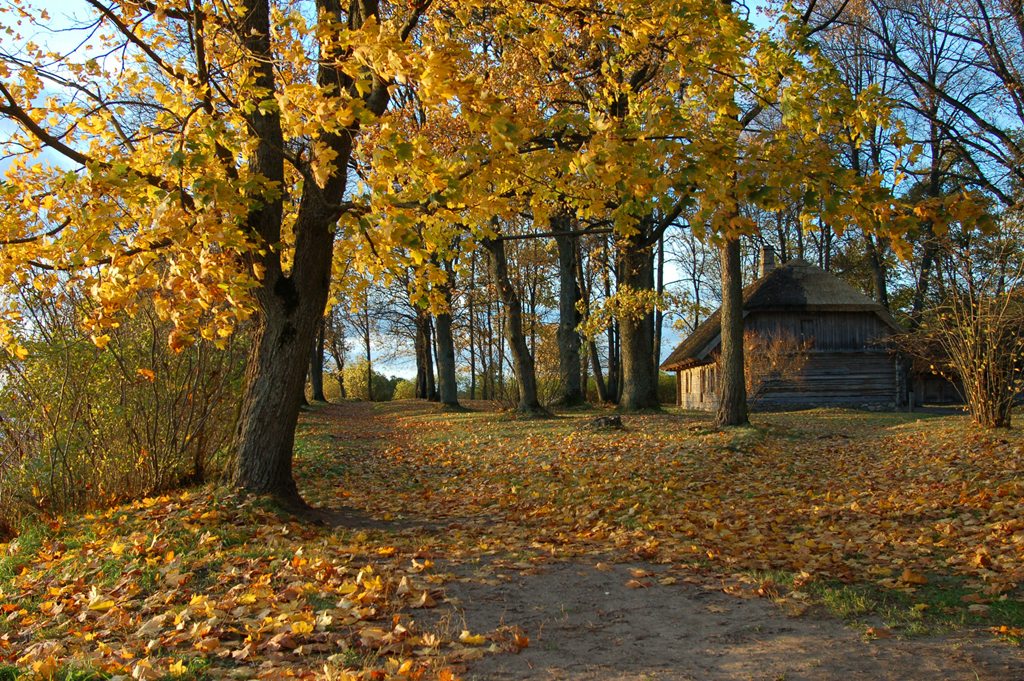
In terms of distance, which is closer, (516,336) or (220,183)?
(220,183)

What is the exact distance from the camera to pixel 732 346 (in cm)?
1373

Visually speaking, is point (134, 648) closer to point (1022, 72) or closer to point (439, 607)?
point (439, 607)

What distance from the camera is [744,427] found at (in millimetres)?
13500

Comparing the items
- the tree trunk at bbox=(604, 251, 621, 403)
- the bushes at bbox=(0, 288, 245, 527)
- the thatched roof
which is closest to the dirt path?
the bushes at bbox=(0, 288, 245, 527)

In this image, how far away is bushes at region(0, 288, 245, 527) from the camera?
297 inches

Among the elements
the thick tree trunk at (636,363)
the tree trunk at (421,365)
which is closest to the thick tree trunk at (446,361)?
the thick tree trunk at (636,363)

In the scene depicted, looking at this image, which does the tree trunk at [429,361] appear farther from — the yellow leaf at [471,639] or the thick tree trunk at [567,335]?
the yellow leaf at [471,639]

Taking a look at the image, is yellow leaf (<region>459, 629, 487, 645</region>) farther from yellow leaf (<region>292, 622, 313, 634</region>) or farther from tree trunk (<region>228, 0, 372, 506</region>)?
tree trunk (<region>228, 0, 372, 506</region>)

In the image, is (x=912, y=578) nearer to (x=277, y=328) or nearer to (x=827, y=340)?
(x=277, y=328)

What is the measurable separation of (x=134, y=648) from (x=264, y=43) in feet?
19.8

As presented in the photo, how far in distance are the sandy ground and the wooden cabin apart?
2147 cm

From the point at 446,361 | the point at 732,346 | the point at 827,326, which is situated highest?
the point at 827,326

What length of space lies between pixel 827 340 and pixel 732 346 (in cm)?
1400

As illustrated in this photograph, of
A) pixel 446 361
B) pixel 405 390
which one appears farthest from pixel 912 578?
pixel 405 390
